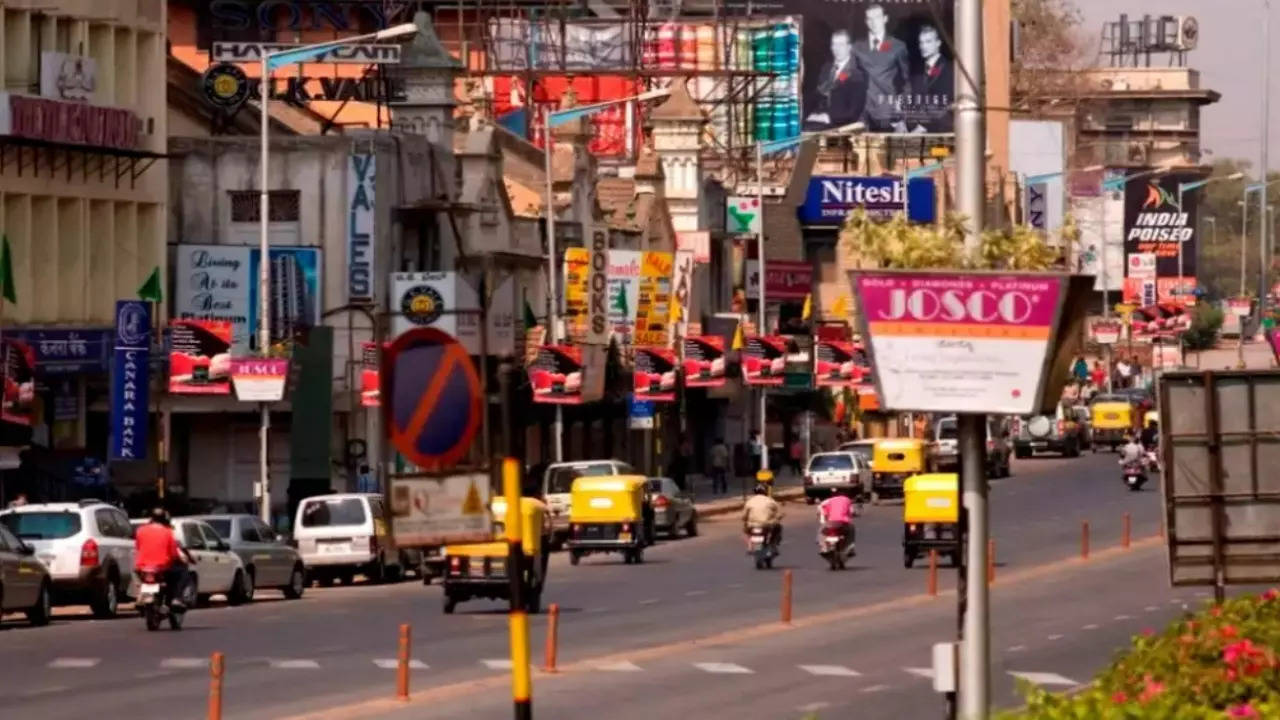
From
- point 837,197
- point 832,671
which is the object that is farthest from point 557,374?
point 837,197

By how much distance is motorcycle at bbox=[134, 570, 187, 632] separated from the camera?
3691 centimetres

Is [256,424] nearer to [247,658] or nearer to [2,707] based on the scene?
[247,658]

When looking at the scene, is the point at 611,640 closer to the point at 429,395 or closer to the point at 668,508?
the point at 429,395

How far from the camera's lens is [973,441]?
53.8 ft

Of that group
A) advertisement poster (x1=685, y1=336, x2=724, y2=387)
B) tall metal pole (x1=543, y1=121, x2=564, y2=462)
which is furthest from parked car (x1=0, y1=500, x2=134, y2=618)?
advertisement poster (x1=685, y1=336, x2=724, y2=387)

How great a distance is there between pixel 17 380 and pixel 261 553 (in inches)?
305

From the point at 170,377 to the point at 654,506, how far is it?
10.5 metres

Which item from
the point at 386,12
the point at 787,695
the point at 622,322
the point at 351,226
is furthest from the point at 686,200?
the point at 787,695

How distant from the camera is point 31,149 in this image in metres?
55.5

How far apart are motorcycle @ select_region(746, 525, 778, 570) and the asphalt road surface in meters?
0.28

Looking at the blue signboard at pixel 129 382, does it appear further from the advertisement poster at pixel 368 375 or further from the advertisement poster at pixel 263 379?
the advertisement poster at pixel 368 375

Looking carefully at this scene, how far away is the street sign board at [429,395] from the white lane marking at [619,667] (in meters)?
15.8

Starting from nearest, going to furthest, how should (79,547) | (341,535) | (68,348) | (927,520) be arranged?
1. (79,547)
2. (341,535)
3. (927,520)
4. (68,348)

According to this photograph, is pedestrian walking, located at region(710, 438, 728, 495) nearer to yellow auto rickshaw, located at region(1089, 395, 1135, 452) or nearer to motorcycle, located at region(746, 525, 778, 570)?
yellow auto rickshaw, located at region(1089, 395, 1135, 452)
